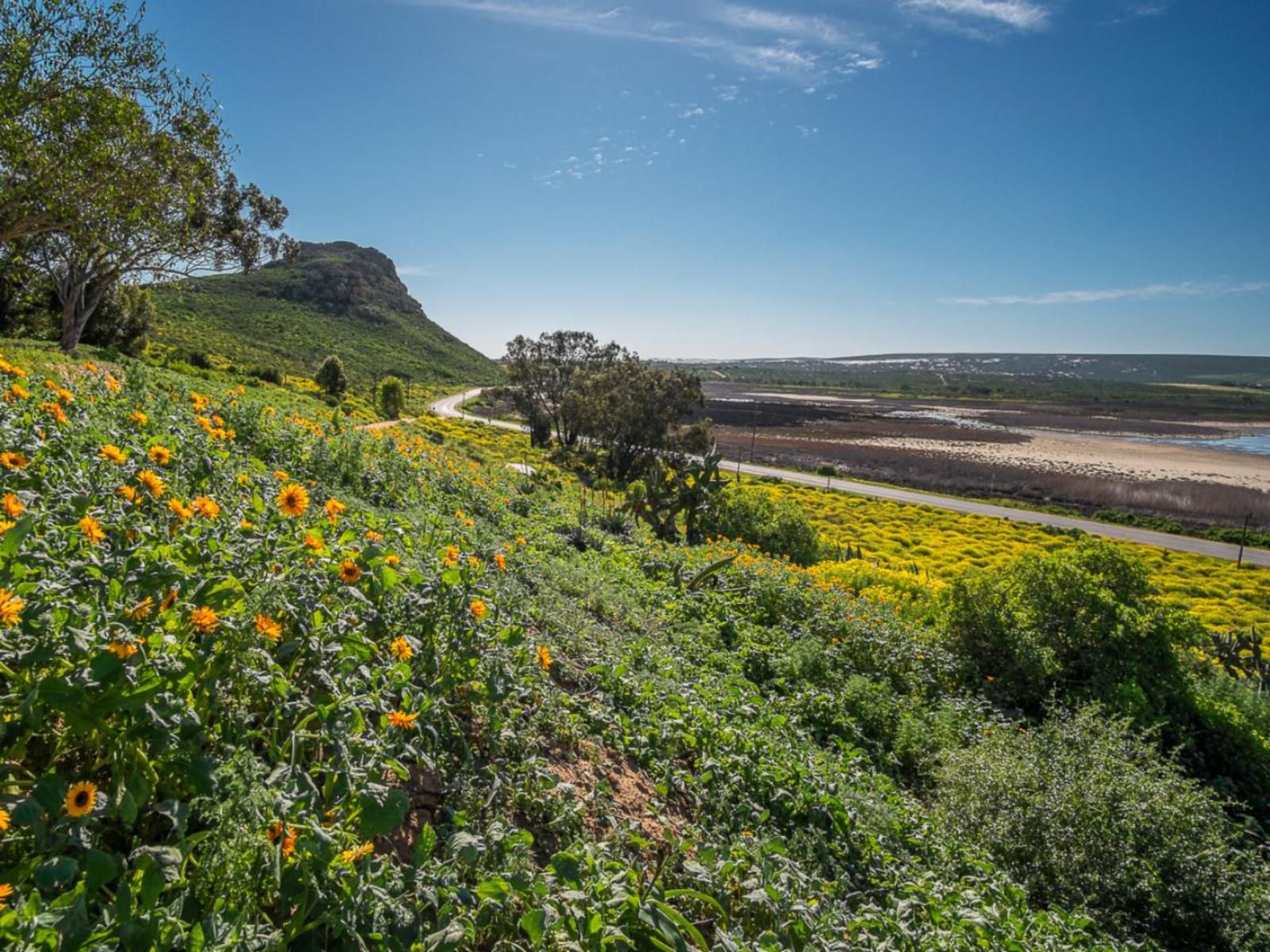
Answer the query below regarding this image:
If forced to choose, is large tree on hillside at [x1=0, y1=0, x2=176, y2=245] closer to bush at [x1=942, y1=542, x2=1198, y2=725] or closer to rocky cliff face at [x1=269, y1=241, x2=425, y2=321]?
bush at [x1=942, y1=542, x2=1198, y2=725]

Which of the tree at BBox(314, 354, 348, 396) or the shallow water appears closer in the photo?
the tree at BBox(314, 354, 348, 396)

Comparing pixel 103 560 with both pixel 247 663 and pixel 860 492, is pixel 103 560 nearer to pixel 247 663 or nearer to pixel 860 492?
pixel 247 663

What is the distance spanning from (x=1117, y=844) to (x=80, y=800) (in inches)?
252

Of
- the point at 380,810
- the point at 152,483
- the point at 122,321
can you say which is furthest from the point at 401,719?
the point at 122,321

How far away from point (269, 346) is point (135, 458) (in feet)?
243

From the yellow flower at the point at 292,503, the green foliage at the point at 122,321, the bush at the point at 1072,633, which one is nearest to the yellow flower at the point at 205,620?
the yellow flower at the point at 292,503

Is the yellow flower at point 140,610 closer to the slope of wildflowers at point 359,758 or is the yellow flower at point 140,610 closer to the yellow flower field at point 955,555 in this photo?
the slope of wildflowers at point 359,758

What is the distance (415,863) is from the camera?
6.86 feet

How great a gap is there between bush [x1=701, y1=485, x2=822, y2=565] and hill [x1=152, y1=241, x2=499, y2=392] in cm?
4232

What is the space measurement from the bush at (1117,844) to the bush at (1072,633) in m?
4.29

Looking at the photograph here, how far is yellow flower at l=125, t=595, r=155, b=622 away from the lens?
1.96 metres

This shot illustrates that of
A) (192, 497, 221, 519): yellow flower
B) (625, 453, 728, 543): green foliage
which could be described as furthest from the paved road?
(192, 497, 221, 519): yellow flower

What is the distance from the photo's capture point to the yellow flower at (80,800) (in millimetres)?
1562

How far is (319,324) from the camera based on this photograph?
87125 mm
